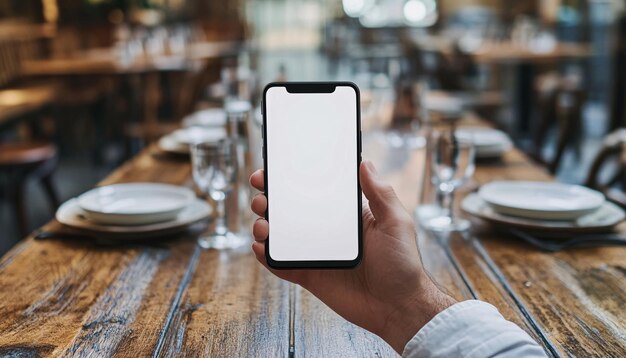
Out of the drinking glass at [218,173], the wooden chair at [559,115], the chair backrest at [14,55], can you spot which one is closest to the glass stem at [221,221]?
the drinking glass at [218,173]

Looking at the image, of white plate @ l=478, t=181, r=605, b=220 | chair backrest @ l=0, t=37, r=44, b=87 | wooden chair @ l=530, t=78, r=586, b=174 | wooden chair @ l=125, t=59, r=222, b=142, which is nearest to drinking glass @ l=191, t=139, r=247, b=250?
white plate @ l=478, t=181, r=605, b=220

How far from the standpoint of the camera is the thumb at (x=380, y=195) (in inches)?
35.3

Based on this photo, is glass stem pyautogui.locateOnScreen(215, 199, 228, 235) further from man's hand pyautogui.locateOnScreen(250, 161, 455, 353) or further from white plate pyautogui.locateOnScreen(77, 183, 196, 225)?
man's hand pyautogui.locateOnScreen(250, 161, 455, 353)

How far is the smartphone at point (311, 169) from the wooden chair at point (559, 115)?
2096mm

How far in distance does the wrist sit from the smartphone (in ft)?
0.34

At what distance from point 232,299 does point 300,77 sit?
9.29 meters

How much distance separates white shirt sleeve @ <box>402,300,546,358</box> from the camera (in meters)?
0.75

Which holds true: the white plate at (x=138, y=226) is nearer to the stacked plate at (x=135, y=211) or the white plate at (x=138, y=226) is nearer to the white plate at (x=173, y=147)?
the stacked plate at (x=135, y=211)

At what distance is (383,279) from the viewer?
0.90 m

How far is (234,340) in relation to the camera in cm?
91

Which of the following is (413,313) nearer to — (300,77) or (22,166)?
(22,166)

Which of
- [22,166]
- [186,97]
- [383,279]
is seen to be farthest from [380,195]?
[22,166]

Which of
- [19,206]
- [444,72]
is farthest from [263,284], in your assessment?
[444,72]

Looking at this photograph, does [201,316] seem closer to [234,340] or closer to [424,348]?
[234,340]
